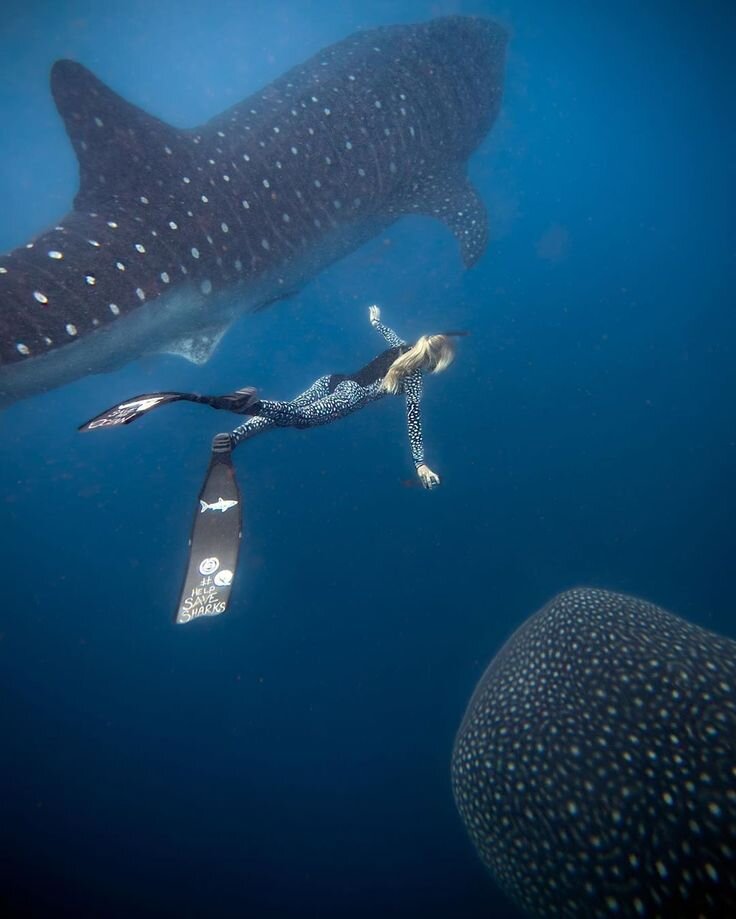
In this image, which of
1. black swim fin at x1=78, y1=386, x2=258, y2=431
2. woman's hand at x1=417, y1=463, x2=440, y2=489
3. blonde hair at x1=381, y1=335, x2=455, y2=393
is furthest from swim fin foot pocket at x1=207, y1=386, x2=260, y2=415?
woman's hand at x1=417, y1=463, x2=440, y2=489

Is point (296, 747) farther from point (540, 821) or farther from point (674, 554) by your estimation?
point (674, 554)

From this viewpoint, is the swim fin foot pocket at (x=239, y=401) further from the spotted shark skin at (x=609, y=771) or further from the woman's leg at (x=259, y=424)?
the spotted shark skin at (x=609, y=771)

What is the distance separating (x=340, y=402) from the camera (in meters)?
4.82

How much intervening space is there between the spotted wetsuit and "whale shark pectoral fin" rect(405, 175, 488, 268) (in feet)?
11.9

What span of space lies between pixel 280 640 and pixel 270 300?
5.33 m

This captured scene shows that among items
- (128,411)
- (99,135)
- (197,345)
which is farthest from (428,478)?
(99,135)

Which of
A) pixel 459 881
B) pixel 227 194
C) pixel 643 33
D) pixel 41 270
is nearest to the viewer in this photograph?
pixel 41 270

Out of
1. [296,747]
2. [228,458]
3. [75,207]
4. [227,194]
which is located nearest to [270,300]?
[227,194]

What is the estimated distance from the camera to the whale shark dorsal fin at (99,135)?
4.75m

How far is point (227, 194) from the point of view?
18.3ft

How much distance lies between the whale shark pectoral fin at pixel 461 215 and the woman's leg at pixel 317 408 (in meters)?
4.39

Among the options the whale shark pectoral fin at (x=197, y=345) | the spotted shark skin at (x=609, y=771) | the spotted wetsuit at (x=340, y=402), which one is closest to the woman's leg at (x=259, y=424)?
the spotted wetsuit at (x=340, y=402)

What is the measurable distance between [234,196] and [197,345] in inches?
67.3

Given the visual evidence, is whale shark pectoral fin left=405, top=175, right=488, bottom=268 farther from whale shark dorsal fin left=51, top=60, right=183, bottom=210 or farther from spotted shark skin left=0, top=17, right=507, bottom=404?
whale shark dorsal fin left=51, top=60, right=183, bottom=210
